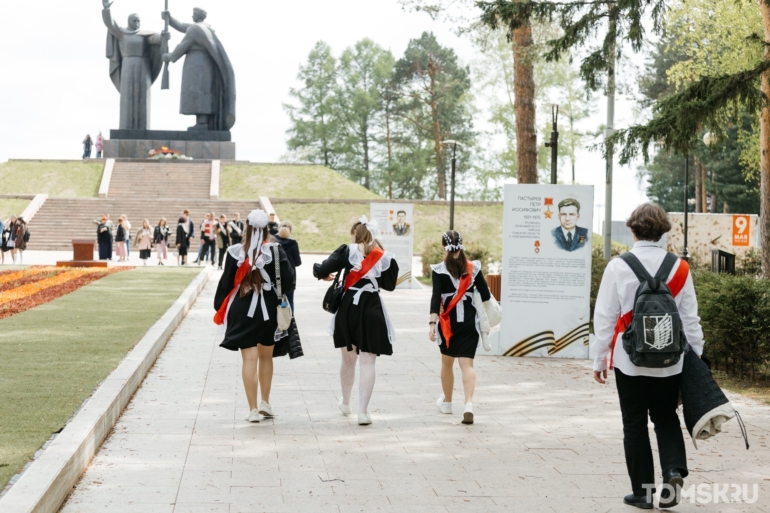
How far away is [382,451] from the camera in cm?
664

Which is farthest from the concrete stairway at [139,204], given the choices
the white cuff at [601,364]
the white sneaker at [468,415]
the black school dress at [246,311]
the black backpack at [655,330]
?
the black backpack at [655,330]

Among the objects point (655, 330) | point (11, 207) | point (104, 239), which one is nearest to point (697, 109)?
point (655, 330)

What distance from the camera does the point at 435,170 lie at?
7644 centimetres

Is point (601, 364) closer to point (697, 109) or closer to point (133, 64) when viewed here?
point (697, 109)

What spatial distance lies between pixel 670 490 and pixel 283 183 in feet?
167

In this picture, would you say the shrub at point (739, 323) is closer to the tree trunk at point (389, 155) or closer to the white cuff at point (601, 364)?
the white cuff at point (601, 364)

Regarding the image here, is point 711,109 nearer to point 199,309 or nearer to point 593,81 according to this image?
point 593,81

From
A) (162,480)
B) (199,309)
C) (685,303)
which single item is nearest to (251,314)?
(162,480)

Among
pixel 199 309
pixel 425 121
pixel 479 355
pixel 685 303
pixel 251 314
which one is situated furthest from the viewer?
pixel 425 121

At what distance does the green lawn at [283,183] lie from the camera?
173ft

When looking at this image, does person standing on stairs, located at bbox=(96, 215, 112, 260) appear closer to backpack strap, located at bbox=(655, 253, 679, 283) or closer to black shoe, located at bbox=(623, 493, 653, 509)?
black shoe, located at bbox=(623, 493, 653, 509)

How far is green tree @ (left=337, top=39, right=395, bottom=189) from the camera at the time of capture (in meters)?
78.2

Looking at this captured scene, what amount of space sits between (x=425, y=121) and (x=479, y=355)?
202 feet

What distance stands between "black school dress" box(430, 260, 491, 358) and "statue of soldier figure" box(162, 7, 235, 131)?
163 ft
